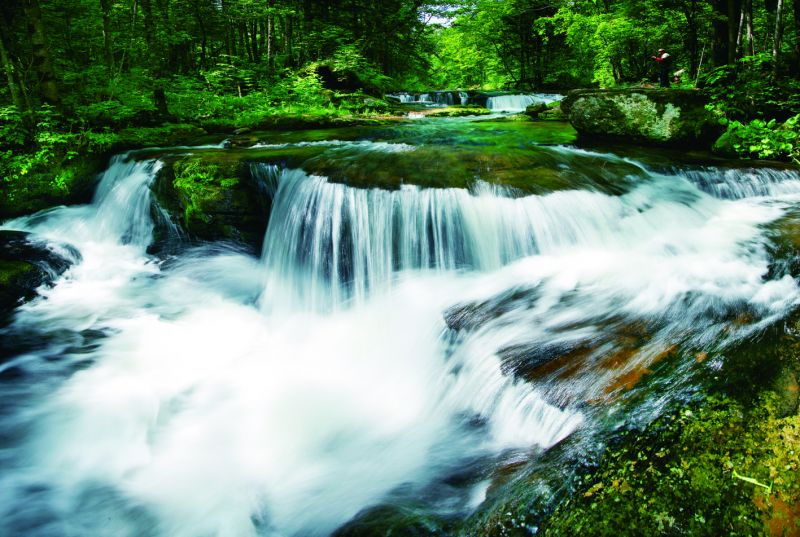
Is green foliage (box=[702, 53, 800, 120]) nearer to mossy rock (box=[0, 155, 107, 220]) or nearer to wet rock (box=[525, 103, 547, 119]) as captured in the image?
wet rock (box=[525, 103, 547, 119])

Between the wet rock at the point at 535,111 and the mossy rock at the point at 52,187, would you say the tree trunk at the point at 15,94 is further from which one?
the wet rock at the point at 535,111

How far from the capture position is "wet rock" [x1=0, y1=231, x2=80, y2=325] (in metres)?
5.54

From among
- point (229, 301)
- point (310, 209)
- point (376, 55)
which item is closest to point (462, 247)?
point (310, 209)

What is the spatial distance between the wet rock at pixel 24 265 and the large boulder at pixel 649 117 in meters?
9.61

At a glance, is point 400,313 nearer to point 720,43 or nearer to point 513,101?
point 720,43

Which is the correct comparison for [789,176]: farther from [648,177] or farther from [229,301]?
[229,301]

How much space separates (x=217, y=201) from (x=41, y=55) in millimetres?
5006

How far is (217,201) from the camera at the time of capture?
6.70 metres

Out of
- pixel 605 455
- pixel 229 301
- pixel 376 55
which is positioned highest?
pixel 376 55

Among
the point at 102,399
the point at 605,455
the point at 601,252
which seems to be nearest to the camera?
the point at 605,455

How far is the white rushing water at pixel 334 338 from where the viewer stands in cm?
298

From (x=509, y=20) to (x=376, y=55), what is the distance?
9522 mm

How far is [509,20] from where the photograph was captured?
25.0 m

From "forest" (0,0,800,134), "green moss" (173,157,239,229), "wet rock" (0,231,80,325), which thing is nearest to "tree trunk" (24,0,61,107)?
"forest" (0,0,800,134)
